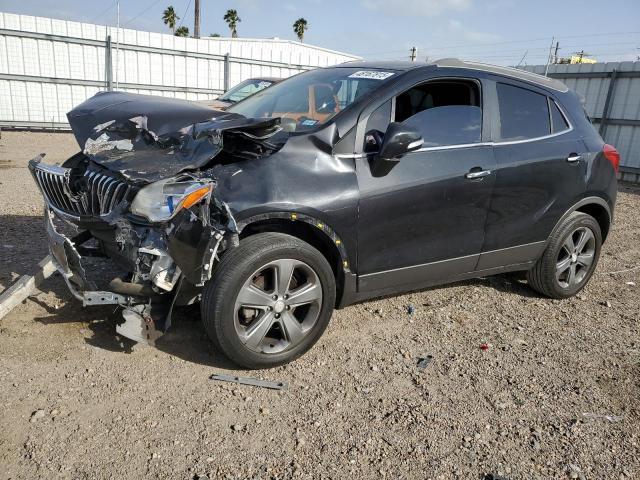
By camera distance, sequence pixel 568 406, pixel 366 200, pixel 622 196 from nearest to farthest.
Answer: pixel 568 406
pixel 366 200
pixel 622 196

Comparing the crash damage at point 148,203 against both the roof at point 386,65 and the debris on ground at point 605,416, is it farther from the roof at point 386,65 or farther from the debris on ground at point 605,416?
the debris on ground at point 605,416

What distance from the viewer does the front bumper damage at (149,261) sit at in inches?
111

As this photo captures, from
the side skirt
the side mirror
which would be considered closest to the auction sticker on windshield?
the side mirror

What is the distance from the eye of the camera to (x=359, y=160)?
11.2 feet

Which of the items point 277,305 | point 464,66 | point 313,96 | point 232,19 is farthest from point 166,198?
point 232,19

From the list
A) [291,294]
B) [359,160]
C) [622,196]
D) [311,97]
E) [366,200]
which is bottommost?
[622,196]

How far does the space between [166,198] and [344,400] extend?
60.3 inches

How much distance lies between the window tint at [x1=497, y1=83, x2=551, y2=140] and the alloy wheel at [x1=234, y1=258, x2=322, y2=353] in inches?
77.7

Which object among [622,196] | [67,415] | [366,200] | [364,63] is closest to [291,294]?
[366,200]

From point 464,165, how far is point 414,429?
6.18 feet

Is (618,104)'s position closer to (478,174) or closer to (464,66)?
(464,66)

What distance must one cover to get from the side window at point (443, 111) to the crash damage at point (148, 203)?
96 centimetres

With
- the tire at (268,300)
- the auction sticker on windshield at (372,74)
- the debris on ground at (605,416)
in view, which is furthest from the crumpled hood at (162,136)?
the debris on ground at (605,416)

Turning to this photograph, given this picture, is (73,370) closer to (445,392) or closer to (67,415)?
(67,415)
